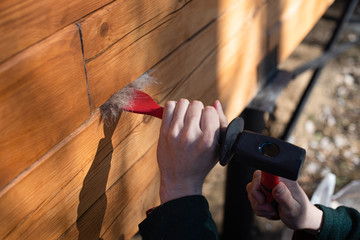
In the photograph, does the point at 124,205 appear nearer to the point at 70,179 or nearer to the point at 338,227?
the point at 70,179

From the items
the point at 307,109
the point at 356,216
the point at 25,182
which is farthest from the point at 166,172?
the point at 307,109

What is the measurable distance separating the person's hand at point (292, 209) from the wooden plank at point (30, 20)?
0.88m

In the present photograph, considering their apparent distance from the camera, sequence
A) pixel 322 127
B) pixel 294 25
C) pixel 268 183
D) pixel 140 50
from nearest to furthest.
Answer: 1. pixel 140 50
2. pixel 268 183
3. pixel 294 25
4. pixel 322 127

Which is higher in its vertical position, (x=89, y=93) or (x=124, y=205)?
(x=89, y=93)

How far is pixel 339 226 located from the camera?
56.9 inches

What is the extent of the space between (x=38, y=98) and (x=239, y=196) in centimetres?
250

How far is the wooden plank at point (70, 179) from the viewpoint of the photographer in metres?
0.99

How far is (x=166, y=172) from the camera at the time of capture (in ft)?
3.84

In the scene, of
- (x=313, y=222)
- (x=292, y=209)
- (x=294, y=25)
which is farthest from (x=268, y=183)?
(x=294, y=25)

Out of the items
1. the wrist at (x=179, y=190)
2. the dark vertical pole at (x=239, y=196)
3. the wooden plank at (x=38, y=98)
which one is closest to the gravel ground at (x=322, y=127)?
the dark vertical pole at (x=239, y=196)

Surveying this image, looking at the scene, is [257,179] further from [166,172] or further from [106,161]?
[106,161]

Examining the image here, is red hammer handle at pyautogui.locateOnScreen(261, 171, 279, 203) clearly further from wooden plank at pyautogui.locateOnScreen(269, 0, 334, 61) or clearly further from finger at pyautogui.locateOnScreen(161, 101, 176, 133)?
wooden plank at pyautogui.locateOnScreen(269, 0, 334, 61)

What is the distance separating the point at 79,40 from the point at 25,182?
35 cm

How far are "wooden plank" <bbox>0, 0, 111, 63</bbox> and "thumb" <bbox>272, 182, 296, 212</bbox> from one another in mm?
810
